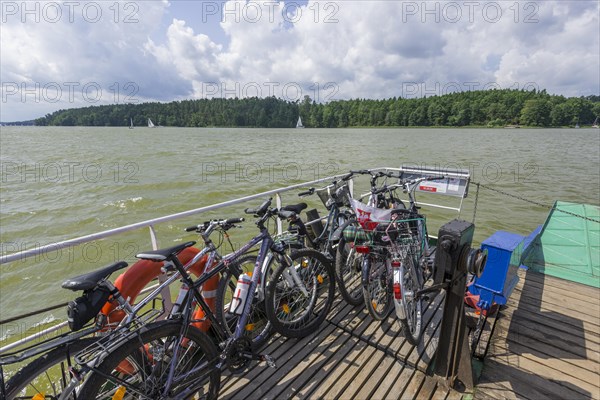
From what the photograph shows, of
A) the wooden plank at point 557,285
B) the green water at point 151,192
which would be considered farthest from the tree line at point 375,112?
the wooden plank at point 557,285

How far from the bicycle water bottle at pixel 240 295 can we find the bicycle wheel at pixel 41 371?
81 cm

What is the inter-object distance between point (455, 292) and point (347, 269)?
1306 mm

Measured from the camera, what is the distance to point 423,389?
2.09m

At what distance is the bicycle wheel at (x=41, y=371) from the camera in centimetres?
147

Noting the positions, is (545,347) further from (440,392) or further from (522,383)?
(440,392)

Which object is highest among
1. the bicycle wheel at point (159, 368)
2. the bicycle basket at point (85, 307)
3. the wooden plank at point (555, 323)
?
the bicycle basket at point (85, 307)

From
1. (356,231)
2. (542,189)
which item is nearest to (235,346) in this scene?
(356,231)

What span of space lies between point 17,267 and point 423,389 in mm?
9469

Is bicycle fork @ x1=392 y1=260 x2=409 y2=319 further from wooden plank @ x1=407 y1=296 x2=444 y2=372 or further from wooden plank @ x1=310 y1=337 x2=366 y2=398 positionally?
wooden plank @ x1=310 y1=337 x2=366 y2=398

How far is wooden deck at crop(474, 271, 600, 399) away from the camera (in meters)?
2.14

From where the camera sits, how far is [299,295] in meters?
2.70

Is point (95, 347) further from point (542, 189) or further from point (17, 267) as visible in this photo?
point (542, 189)

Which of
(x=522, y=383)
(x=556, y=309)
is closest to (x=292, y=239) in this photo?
(x=522, y=383)

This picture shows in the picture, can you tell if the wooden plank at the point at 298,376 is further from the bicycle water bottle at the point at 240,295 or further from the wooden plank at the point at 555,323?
the wooden plank at the point at 555,323
